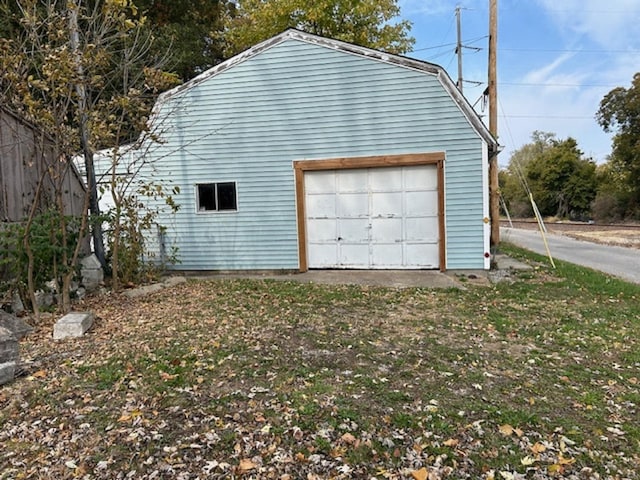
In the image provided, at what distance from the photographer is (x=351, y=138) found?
8.95 m

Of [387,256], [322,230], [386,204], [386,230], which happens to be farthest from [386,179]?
[322,230]

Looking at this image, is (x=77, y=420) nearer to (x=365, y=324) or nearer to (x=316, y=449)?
(x=316, y=449)

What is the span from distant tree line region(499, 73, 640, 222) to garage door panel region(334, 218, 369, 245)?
17.8 m

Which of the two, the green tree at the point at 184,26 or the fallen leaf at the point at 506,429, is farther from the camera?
the green tree at the point at 184,26

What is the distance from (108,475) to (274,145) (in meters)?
7.62

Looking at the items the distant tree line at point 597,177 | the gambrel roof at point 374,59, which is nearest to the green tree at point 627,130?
the distant tree line at point 597,177

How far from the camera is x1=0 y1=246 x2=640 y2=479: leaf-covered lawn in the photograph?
99.8 inches

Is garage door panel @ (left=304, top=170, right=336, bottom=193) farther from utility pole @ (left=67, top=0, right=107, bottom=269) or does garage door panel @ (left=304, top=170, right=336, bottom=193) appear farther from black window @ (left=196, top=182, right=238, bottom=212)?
utility pole @ (left=67, top=0, right=107, bottom=269)

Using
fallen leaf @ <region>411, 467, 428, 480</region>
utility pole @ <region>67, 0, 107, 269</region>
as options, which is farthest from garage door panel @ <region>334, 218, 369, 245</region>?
fallen leaf @ <region>411, 467, 428, 480</region>

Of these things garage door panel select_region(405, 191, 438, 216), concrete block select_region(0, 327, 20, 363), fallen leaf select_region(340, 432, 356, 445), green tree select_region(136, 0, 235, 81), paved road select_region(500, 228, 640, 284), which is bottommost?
paved road select_region(500, 228, 640, 284)

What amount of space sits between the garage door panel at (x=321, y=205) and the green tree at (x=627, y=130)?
25080mm

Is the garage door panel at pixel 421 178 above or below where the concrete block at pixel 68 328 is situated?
above

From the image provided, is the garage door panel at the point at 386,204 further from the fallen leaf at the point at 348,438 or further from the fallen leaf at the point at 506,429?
the fallen leaf at the point at 348,438

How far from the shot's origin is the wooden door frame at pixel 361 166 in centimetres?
859
